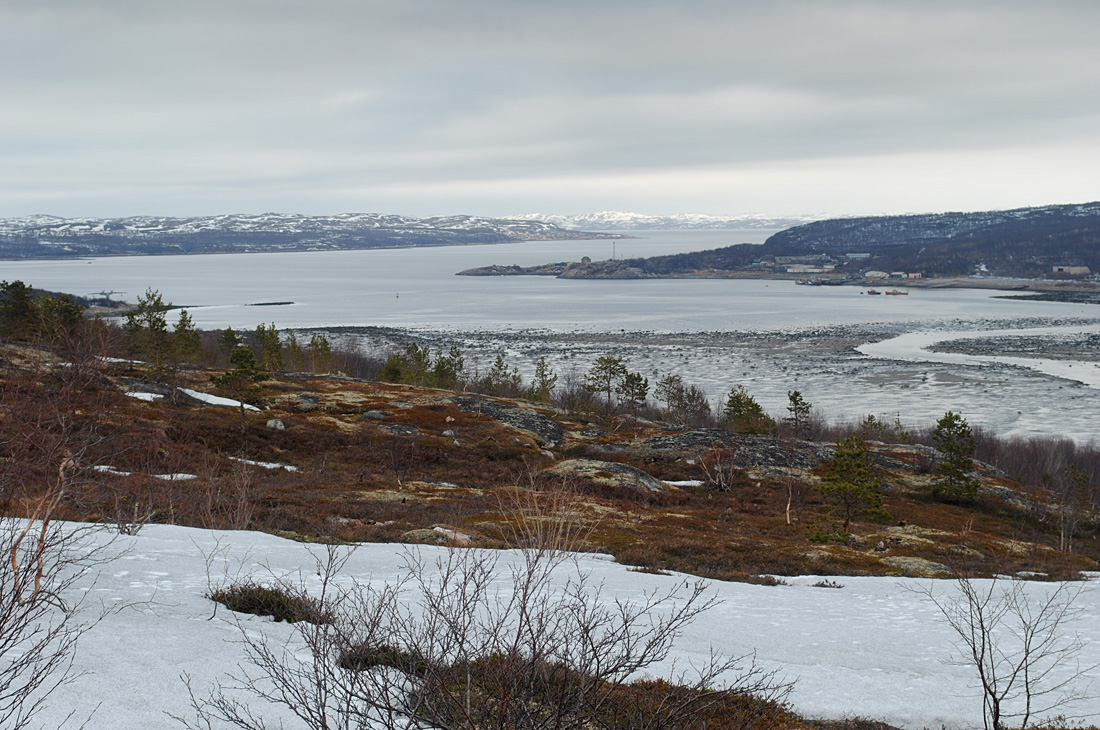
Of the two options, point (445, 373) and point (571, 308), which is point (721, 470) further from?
point (571, 308)

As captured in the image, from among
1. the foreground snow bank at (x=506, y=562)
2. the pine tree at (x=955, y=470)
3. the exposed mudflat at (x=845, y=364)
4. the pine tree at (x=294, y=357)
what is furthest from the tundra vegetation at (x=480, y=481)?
the pine tree at (x=294, y=357)

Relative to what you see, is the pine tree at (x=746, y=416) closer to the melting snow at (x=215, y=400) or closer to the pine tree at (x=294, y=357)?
the melting snow at (x=215, y=400)

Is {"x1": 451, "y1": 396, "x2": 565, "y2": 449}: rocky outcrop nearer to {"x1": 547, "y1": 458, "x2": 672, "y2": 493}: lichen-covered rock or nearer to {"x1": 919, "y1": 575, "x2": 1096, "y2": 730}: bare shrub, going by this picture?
{"x1": 547, "y1": 458, "x2": 672, "y2": 493}: lichen-covered rock

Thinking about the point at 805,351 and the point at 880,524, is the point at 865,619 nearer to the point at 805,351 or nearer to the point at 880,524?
the point at 880,524

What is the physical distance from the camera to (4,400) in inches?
395

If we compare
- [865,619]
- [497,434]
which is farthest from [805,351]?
[865,619]

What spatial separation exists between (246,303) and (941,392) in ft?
453

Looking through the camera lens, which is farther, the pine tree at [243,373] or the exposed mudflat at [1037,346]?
the exposed mudflat at [1037,346]

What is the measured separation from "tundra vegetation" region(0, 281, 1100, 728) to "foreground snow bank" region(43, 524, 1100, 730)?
0.48m

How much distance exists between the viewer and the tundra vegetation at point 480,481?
8.22m

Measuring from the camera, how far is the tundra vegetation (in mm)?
8219

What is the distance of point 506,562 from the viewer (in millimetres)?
13883

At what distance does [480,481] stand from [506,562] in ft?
61.7

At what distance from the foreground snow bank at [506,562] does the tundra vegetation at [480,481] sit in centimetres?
48
